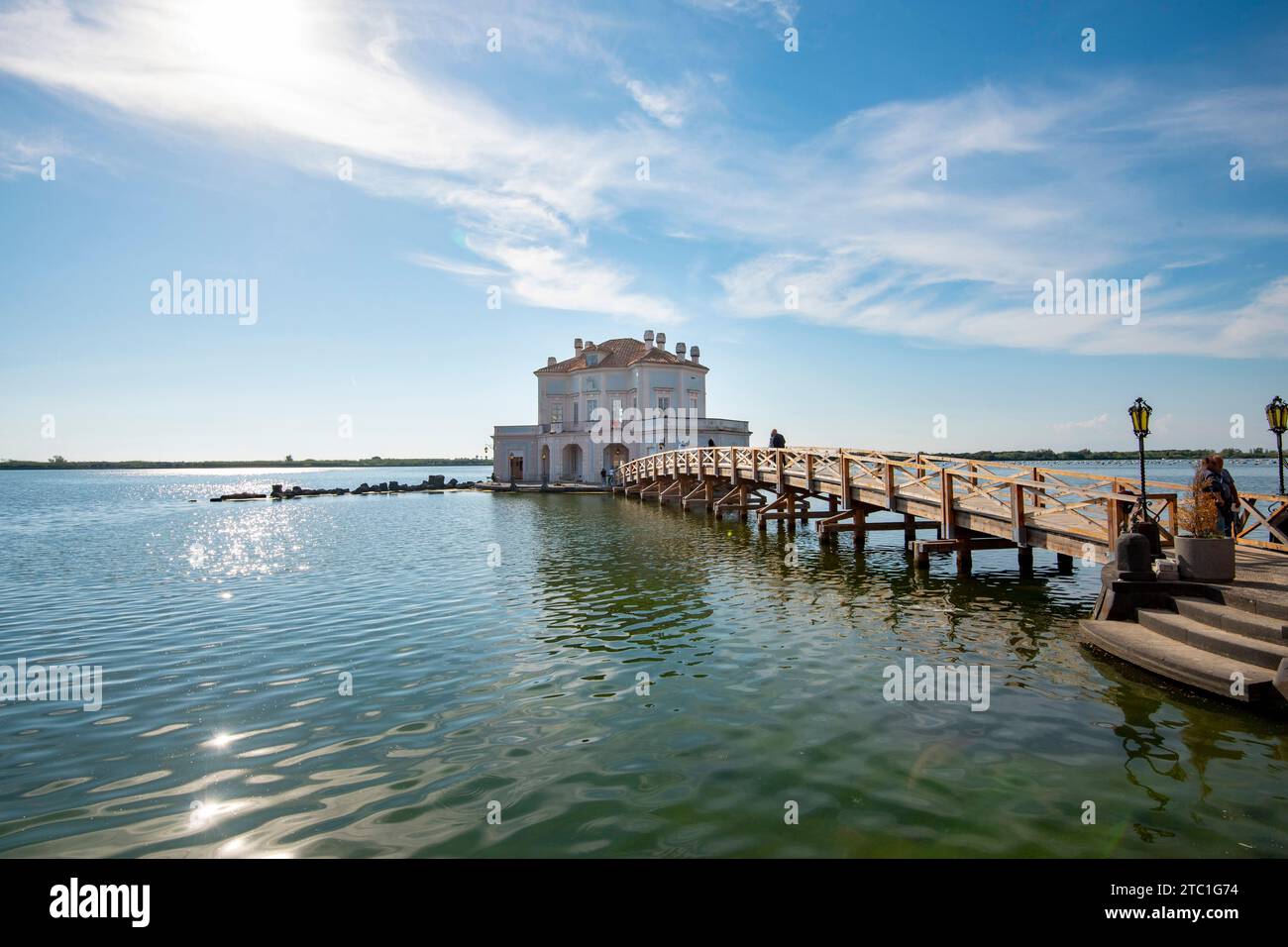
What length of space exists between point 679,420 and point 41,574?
1563 inches

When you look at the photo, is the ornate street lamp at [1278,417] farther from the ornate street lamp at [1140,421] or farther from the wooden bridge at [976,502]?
the ornate street lamp at [1140,421]

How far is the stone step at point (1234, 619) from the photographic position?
7.31 m

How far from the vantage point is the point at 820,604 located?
1284 centimetres

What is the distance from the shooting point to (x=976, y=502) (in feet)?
54.7

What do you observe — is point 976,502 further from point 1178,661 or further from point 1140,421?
point 1178,661

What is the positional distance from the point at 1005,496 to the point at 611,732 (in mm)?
13390

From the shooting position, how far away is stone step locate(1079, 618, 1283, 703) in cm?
677

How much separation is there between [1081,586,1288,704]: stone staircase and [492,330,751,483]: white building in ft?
144

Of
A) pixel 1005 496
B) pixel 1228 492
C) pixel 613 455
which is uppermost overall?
pixel 613 455

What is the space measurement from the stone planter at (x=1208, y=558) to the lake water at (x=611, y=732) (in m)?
1.80
